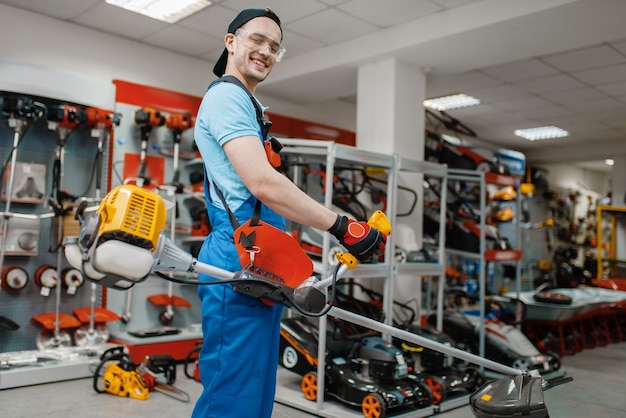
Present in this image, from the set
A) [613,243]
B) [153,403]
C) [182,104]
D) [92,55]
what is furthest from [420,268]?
[613,243]

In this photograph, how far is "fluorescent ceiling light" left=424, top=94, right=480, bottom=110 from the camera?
7859mm

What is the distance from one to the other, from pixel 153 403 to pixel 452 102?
19.5 ft

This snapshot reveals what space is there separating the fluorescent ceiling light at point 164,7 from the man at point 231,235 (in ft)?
11.8

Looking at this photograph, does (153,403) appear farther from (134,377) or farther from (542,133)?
(542,133)

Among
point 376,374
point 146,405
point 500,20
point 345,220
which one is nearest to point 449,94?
point 500,20

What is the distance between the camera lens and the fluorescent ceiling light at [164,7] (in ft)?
16.3

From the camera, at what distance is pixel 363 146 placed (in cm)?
577

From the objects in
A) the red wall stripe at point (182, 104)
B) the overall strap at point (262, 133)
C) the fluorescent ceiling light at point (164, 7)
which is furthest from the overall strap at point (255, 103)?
the red wall stripe at point (182, 104)

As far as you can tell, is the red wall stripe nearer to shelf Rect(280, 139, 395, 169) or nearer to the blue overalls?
shelf Rect(280, 139, 395, 169)

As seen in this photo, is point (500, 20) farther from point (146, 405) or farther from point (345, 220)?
point (146, 405)

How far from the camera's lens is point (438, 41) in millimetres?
5078

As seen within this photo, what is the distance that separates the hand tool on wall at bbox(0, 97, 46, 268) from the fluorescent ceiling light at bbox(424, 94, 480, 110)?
518cm

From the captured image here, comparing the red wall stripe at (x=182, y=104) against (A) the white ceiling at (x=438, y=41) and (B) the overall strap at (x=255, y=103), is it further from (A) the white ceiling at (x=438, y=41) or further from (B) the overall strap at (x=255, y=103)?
(B) the overall strap at (x=255, y=103)

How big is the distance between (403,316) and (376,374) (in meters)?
1.67
